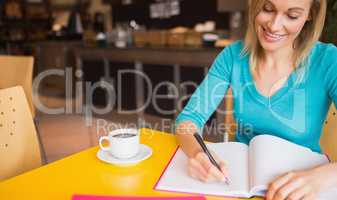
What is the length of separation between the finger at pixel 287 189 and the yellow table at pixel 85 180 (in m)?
0.22

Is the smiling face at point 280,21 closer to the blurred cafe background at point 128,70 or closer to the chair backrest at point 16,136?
the chair backrest at point 16,136

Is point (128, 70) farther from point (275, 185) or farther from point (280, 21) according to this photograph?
point (275, 185)

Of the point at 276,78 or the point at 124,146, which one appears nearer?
the point at 124,146

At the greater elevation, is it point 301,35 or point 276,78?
point 301,35

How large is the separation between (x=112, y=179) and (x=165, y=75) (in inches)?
109

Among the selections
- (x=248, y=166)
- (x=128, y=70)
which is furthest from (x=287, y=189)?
(x=128, y=70)

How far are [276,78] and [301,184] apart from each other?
53 centimetres

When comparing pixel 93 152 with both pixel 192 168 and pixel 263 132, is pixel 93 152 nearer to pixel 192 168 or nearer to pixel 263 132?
pixel 192 168

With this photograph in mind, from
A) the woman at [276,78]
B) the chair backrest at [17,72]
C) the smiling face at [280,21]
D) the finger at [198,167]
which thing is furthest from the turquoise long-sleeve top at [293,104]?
the chair backrest at [17,72]

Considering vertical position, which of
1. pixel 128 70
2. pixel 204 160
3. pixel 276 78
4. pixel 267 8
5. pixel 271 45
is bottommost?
pixel 128 70

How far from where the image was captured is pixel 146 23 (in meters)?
5.40

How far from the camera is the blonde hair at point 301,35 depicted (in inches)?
44.7

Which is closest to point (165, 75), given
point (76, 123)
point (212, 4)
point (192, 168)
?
point (76, 123)

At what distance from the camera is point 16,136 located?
3.80 feet
